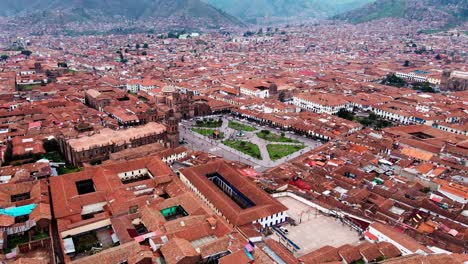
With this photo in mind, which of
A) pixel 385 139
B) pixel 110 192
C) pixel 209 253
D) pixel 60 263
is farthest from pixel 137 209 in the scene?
pixel 385 139

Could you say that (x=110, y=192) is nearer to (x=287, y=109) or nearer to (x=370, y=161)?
(x=370, y=161)

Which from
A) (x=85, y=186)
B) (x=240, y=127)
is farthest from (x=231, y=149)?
(x=85, y=186)

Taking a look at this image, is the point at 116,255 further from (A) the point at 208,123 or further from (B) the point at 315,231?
(A) the point at 208,123

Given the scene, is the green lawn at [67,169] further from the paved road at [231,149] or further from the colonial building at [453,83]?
the colonial building at [453,83]

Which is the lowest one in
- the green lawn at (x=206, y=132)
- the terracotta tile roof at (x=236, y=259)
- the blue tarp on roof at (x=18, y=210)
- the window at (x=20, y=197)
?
the green lawn at (x=206, y=132)

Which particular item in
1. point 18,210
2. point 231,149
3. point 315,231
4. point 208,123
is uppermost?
point 18,210

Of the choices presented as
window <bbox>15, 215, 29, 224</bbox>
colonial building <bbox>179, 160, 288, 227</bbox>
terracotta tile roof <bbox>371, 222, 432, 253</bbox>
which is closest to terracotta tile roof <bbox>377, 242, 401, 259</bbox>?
terracotta tile roof <bbox>371, 222, 432, 253</bbox>

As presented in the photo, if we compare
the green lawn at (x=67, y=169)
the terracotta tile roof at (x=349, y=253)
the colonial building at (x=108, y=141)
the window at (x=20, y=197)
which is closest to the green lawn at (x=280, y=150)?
the colonial building at (x=108, y=141)
